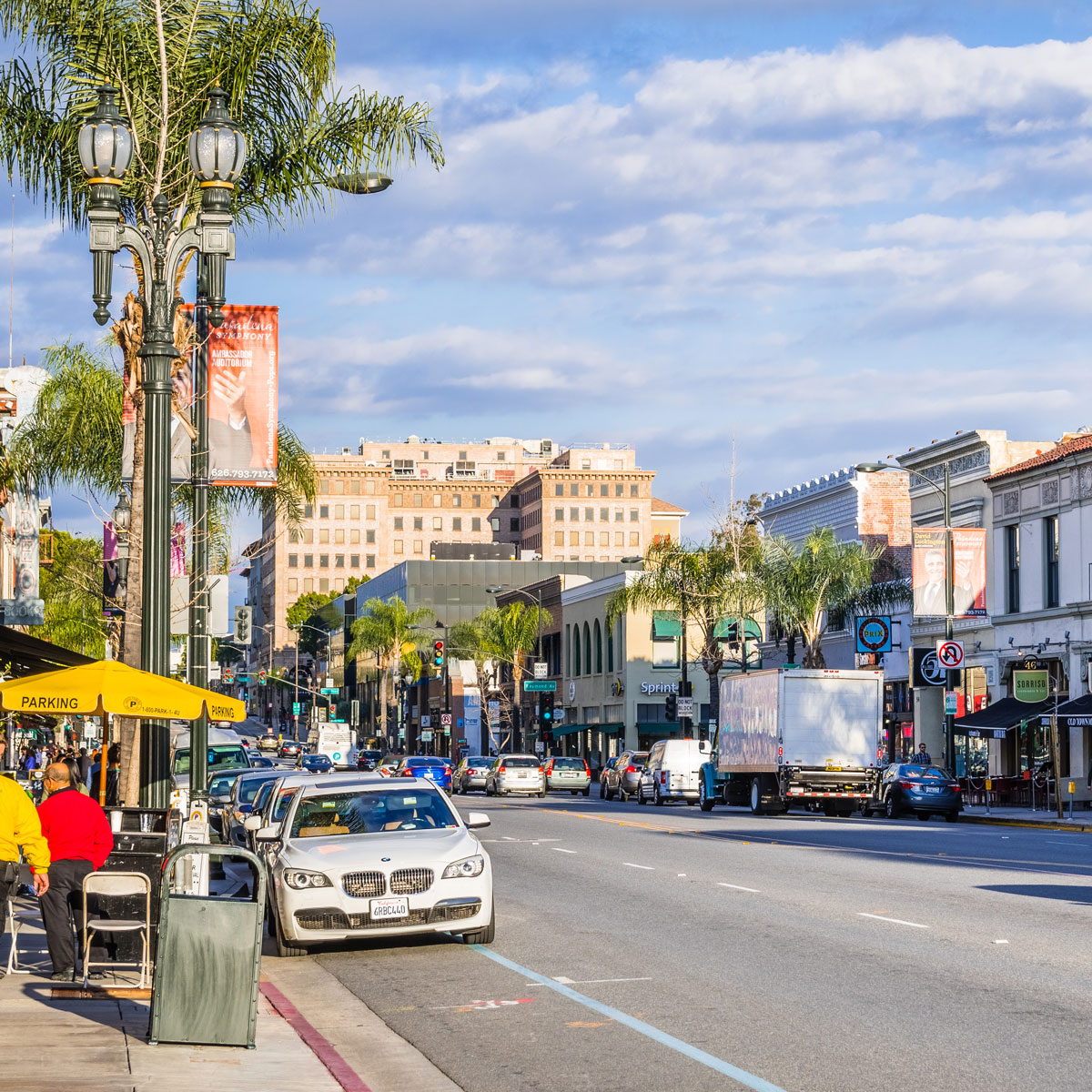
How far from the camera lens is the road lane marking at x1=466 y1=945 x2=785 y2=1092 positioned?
9297 millimetres

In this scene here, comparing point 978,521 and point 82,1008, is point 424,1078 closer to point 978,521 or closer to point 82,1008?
point 82,1008

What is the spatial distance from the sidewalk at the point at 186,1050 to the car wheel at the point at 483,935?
2.61 meters

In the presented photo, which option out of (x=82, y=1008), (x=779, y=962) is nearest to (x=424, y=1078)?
(x=82, y=1008)

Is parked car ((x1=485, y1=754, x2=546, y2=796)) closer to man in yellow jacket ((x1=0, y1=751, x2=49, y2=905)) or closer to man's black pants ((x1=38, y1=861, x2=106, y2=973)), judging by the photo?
man's black pants ((x1=38, y1=861, x2=106, y2=973))

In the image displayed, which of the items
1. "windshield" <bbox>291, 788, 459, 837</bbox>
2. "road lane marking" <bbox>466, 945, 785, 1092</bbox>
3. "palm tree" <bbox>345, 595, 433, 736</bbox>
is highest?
"palm tree" <bbox>345, 595, 433, 736</bbox>

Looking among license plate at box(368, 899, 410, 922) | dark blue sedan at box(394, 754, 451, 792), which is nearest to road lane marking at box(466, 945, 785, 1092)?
license plate at box(368, 899, 410, 922)

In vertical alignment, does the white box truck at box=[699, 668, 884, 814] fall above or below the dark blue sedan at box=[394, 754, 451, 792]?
above

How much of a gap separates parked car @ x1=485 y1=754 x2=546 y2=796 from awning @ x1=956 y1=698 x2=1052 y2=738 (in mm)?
17106

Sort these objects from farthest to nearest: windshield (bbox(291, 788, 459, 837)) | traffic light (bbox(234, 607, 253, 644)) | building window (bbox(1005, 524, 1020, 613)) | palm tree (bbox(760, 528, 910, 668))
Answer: palm tree (bbox(760, 528, 910, 668)), building window (bbox(1005, 524, 1020, 613)), traffic light (bbox(234, 607, 253, 644)), windshield (bbox(291, 788, 459, 837))

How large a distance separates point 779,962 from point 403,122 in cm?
1274

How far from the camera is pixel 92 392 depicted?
31750 millimetres

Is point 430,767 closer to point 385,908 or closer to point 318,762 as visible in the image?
point 318,762

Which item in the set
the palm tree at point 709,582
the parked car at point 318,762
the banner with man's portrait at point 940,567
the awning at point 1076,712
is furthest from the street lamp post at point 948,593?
the parked car at point 318,762

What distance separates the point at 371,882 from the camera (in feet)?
48.8
